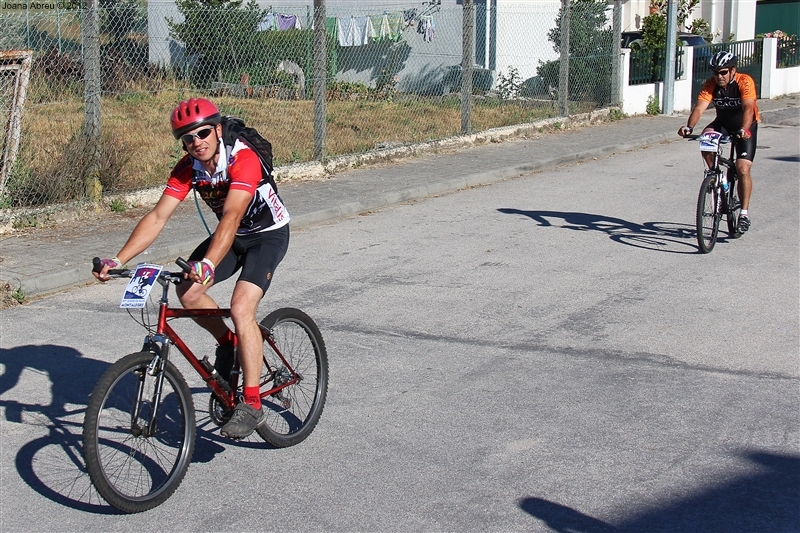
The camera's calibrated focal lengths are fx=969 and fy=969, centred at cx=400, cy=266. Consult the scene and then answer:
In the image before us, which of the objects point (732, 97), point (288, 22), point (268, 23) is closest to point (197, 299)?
point (732, 97)

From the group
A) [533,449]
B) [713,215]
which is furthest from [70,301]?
[713,215]

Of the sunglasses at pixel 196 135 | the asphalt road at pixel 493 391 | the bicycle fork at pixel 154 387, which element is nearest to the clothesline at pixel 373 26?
the asphalt road at pixel 493 391

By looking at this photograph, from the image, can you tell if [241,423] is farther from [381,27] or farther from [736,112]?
[381,27]

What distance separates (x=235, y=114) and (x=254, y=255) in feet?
26.1

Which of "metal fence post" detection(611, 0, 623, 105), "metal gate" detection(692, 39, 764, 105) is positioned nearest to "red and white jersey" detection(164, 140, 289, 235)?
"metal fence post" detection(611, 0, 623, 105)

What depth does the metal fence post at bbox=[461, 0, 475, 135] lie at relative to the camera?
15.6 meters

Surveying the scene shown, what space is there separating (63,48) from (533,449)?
25.0ft

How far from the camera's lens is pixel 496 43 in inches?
872

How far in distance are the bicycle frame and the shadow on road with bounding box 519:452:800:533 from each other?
148cm

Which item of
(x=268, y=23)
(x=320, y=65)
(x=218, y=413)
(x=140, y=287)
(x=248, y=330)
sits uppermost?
(x=268, y=23)

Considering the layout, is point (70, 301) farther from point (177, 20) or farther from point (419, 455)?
point (177, 20)

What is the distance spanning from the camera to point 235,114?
12.4 meters

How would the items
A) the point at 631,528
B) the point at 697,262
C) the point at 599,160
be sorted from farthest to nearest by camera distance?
the point at 599,160, the point at 697,262, the point at 631,528

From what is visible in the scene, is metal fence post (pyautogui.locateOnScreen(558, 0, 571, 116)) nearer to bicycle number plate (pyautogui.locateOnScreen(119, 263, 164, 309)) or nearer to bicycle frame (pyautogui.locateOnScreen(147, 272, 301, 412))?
bicycle frame (pyautogui.locateOnScreen(147, 272, 301, 412))
